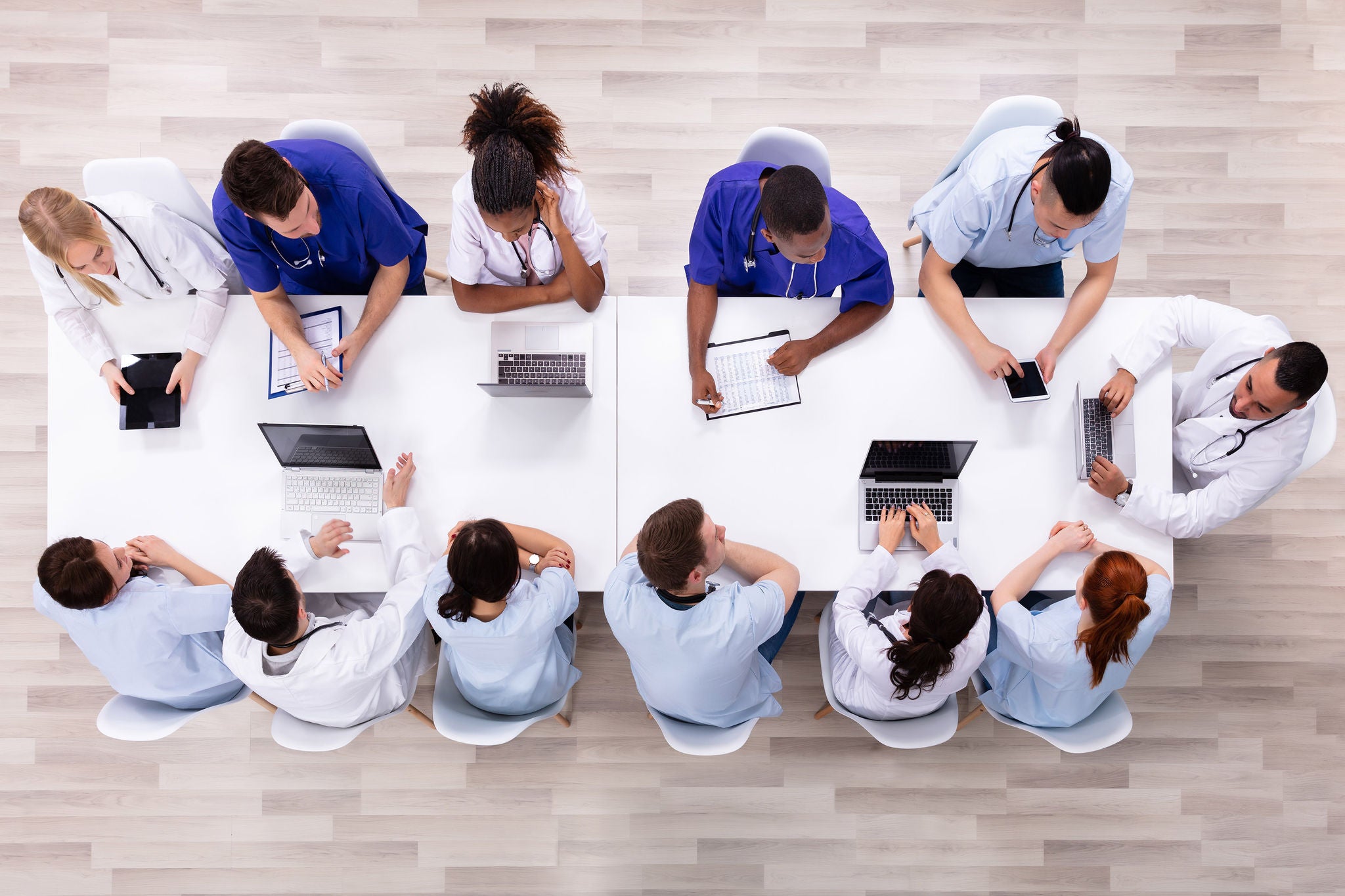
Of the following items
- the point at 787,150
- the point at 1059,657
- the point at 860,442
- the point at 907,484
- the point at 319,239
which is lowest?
the point at 1059,657

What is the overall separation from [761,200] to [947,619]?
1.15 metres

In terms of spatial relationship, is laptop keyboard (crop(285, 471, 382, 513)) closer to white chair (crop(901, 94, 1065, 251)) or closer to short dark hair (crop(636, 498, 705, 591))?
short dark hair (crop(636, 498, 705, 591))

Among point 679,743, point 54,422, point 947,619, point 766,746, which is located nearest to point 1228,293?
point 947,619

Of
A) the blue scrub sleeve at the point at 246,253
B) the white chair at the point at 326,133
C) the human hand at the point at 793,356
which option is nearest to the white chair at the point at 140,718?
the blue scrub sleeve at the point at 246,253

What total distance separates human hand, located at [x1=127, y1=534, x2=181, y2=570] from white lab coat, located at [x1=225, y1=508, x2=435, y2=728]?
251 millimetres

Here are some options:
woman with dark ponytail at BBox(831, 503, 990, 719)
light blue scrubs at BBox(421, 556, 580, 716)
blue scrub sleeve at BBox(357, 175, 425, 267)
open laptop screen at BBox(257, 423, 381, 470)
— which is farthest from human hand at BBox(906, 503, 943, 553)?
blue scrub sleeve at BBox(357, 175, 425, 267)

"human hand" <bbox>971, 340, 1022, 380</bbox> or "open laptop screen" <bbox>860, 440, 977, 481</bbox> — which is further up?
"human hand" <bbox>971, 340, 1022, 380</bbox>

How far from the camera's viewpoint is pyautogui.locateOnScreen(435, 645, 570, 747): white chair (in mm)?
2152

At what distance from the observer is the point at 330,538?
2.06 meters

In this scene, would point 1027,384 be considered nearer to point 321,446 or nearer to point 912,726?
point 912,726

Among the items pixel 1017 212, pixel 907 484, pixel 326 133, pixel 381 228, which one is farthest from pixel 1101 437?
pixel 326 133

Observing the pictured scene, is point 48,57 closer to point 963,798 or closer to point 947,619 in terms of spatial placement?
point 947,619

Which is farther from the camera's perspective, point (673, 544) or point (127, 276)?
point (127, 276)

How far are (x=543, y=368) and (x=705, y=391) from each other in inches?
18.5
